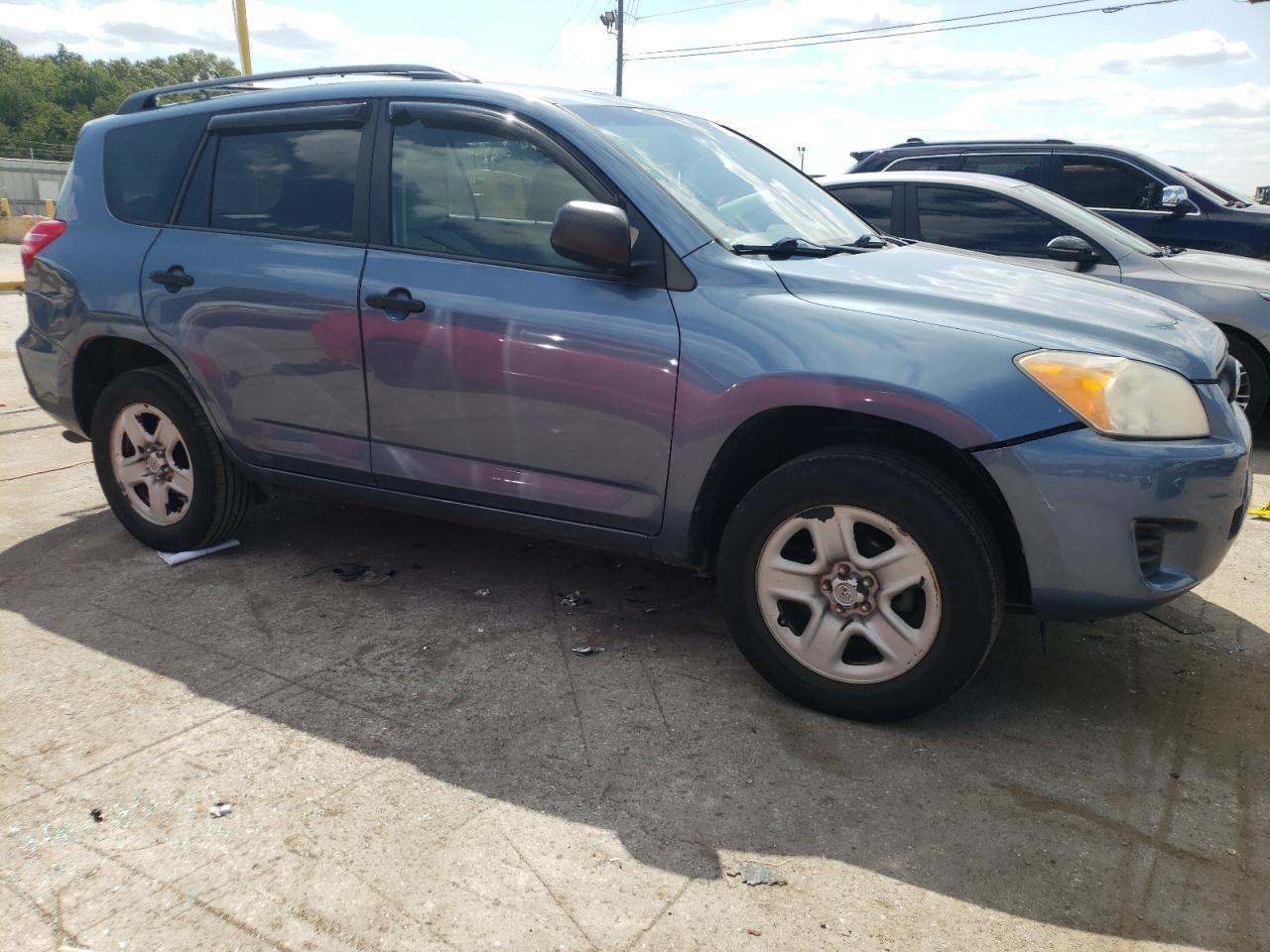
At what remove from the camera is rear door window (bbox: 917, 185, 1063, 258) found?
691 cm

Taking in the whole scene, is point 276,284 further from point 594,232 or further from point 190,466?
point 594,232

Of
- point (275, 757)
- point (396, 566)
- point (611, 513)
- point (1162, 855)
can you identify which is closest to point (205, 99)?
point (396, 566)

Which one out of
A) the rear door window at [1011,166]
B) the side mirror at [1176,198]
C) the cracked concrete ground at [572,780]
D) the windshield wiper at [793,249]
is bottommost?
the cracked concrete ground at [572,780]

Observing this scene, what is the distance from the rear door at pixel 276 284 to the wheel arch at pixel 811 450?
4.31 feet

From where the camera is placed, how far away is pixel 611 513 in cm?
339

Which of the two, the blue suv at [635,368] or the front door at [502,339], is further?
the front door at [502,339]

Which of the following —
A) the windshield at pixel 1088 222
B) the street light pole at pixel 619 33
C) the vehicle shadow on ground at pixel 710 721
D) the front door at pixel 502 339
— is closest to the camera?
the vehicle shadow on ground at pixel 710 721

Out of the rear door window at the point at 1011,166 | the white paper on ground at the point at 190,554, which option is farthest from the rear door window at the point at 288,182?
the rear door window at the point at 1011,166

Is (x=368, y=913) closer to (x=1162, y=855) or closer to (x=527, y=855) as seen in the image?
(x=527, y=855)

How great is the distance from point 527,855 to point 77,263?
3.26 meters

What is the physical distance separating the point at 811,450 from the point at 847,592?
465 millimetres

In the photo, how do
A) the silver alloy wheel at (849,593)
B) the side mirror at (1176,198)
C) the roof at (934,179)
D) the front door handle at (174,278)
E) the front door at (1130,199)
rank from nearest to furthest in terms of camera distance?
1. the silver alloy wheel at (849,593)
2. the front door handle at (174,278)
3. the roof at (934,179)
4. the side mirror at (1176,198)
5. the front door at (1130,199)

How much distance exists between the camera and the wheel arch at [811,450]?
2.96 metres

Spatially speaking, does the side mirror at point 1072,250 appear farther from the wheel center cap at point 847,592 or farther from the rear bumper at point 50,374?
the rear bumper at point 50,374
